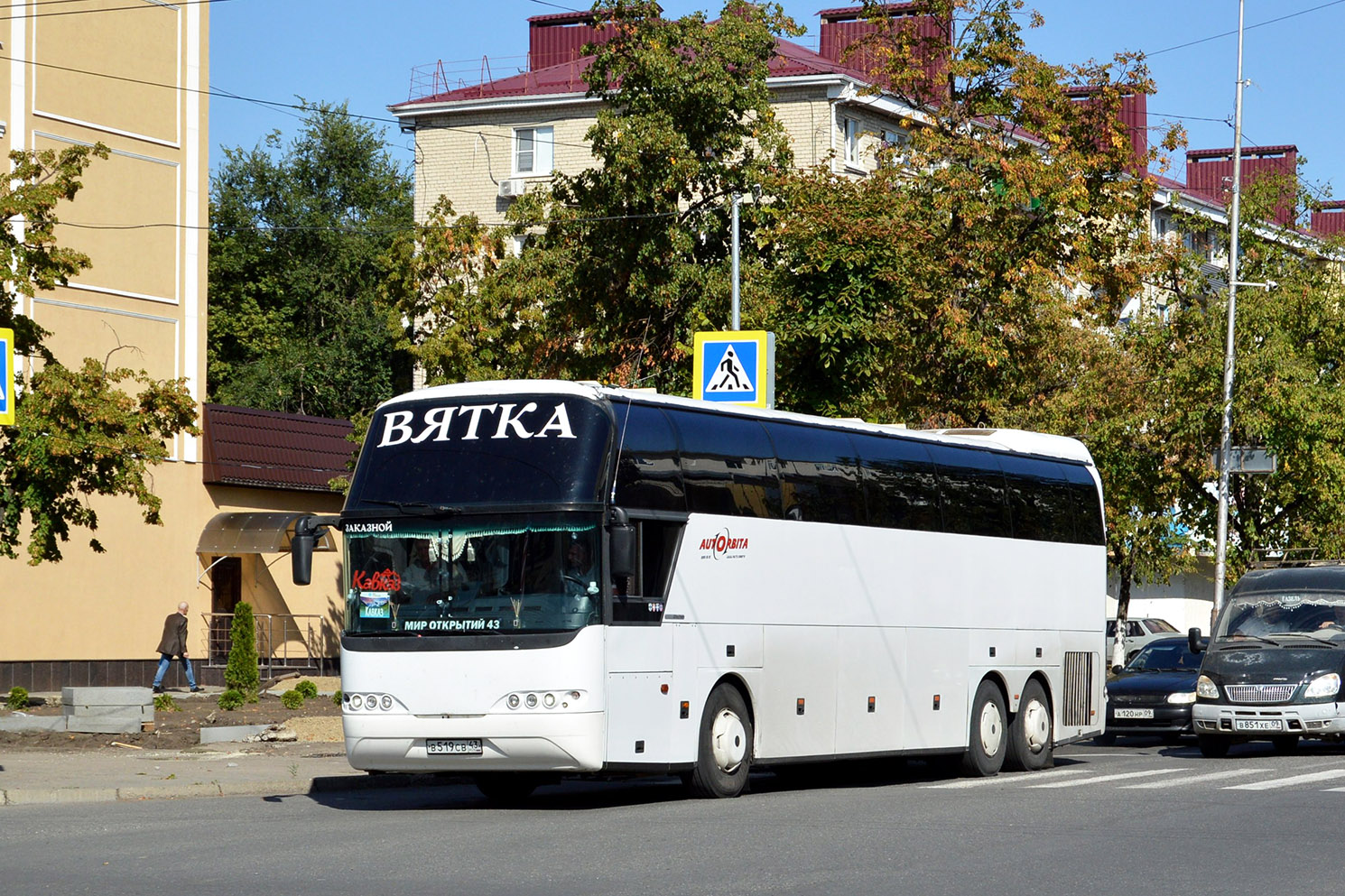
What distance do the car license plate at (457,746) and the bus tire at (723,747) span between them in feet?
6.65

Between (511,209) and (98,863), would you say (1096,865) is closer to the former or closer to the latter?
(98,863)

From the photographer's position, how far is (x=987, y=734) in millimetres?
20031

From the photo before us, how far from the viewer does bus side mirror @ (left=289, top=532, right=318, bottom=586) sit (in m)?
14.8

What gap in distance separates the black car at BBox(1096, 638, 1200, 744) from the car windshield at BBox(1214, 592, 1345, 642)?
7.91 feet

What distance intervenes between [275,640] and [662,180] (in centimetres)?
1834

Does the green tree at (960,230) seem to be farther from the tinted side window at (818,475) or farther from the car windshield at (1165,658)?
the tinted side window at (818,475)

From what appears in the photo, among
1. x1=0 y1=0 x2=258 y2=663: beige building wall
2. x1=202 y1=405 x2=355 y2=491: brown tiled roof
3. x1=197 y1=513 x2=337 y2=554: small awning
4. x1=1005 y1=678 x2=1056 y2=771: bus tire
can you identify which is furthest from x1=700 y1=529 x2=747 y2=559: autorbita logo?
x1=202 y1=405 x2=355 y2=491: brown tiled roof

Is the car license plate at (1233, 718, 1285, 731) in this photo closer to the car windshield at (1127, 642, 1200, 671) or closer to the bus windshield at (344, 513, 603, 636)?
the car windshield at (1127, 642, 1200, 671)

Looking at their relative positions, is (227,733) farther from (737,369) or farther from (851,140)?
(851,140)

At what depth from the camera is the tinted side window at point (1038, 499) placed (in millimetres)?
20531

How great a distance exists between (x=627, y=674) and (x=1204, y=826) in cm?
457

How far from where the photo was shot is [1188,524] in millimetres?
41781

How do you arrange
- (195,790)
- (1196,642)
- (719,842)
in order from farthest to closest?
(1196,642) < (195,790) < (719,842)

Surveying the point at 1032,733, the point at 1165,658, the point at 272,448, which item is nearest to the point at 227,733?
the point at 1032,733
